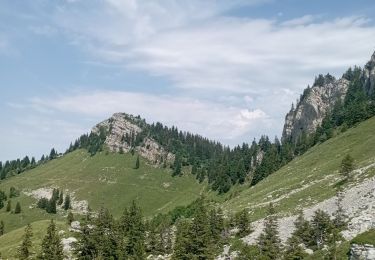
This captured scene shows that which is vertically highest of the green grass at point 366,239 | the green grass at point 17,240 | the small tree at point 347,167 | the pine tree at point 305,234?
the small tree at point 347,167

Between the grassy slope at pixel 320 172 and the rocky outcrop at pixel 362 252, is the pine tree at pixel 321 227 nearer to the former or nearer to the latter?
the grassy slope at pixel 320 172

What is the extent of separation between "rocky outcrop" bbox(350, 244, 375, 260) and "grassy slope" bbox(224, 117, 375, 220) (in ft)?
153

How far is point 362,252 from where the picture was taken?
124ft

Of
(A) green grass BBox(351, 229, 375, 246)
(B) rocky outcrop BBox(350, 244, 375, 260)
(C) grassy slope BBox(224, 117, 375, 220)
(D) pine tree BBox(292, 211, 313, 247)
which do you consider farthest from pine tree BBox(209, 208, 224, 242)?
(B) rocky outcrop BBox(350, 244, 375, 260)

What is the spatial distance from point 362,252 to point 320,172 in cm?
7553

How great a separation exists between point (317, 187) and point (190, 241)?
44.4 metres

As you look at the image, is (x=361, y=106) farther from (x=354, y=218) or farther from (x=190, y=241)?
(x=190, y=241)

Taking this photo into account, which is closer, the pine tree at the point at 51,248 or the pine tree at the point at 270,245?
the pine tree at the point at 270,245

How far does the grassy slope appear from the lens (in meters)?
90.9

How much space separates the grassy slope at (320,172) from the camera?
298 ft

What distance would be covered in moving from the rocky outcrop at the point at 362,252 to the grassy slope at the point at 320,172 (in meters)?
46.5

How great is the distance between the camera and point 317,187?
9506 centimetres

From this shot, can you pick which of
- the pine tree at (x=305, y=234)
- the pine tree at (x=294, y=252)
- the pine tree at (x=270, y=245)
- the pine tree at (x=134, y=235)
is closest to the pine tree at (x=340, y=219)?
the pine tree at (x=305, y=234)

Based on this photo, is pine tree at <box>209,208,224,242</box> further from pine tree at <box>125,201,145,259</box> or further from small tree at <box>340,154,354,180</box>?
small tree at <box>340,154,354,180</box>
